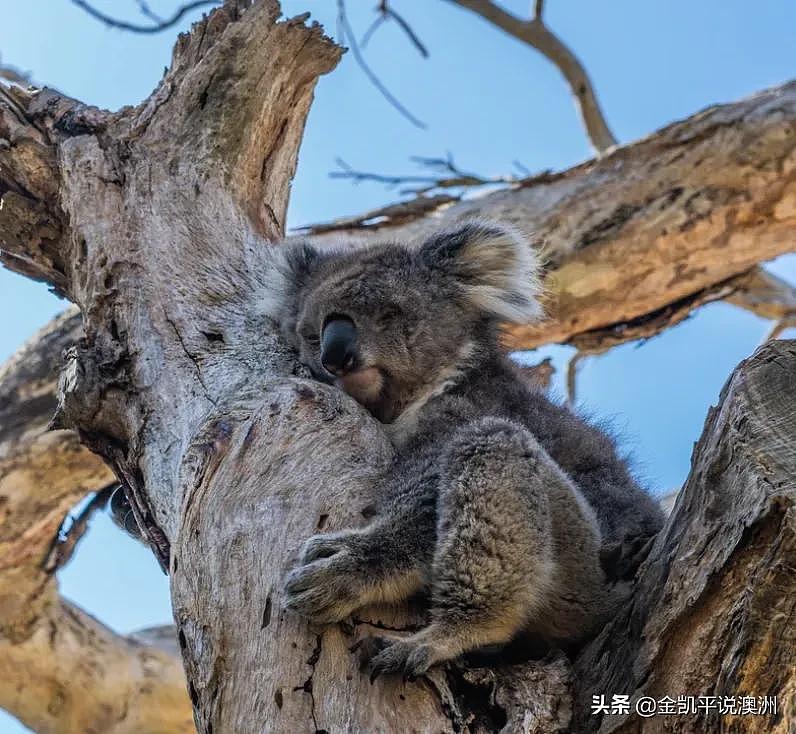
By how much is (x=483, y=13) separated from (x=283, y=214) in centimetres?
422

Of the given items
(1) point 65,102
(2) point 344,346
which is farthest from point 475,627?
(1) point 65,102

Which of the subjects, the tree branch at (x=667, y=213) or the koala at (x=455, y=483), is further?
the tree branch at (x=667, y=213)

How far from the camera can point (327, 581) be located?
2559mm

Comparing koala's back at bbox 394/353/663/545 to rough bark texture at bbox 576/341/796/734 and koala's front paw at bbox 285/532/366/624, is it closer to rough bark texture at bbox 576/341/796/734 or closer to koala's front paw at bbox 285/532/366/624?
koala's front paw at bbox 285/532/366/624

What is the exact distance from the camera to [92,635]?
652cm

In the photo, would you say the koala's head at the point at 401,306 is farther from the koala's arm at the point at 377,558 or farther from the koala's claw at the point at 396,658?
the koala's claw at the point at 396,658

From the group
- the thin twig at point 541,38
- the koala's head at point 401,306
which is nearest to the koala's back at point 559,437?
the koala's head at point 401,306

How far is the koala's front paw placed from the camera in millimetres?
2521

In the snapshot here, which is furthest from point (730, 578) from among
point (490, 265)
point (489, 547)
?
point (490, 265)

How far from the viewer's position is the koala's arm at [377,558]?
2.54 m

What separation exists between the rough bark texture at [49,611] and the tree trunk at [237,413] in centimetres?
179

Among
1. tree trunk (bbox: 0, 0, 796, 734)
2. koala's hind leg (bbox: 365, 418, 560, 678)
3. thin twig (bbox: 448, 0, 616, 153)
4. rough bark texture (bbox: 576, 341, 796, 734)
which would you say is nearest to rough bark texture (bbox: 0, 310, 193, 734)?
tree trunk (bbox: 0, 0, 796, 734)

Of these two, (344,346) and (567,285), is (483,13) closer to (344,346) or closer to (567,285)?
(567,285)

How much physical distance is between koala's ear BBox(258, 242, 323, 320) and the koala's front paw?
1390 mm
